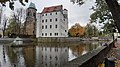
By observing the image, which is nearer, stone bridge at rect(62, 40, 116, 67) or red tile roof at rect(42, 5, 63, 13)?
stone bridge at rect(62, 40, 116, 67)

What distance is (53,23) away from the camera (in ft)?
299

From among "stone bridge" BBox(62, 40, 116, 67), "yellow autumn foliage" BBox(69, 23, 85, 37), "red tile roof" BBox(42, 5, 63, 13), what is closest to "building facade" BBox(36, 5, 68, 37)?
"red tile roof" BBox(42, 5, 63, 13)

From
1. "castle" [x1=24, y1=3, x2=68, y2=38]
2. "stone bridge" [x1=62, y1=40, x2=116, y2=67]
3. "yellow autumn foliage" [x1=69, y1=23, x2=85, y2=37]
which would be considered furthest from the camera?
"yellow autumn foliage" [x1=69, y1=23, x2=85, y2=37]

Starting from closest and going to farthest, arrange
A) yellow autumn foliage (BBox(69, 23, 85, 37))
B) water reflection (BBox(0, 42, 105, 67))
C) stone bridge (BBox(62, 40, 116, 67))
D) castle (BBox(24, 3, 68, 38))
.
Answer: stone bridge (BBox(62, 40, 116, 67)) < water reflection (BBox(0, 42, 105, 67)) < castle (BBox(24, 3, 68, 38)) < yellow autumn foliage (BBox(69, 23, 85, 37))

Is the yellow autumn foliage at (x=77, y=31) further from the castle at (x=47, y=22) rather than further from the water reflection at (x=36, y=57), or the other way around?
the water reflection at (x=36, y=57)

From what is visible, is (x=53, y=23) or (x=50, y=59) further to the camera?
(x=53, y=23)

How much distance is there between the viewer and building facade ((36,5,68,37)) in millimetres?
89025

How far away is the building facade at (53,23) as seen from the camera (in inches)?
3505

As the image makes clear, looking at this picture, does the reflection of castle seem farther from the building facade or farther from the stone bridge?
the building facade

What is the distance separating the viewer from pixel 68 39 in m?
78.4

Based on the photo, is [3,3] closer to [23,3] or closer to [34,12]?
[23,3]

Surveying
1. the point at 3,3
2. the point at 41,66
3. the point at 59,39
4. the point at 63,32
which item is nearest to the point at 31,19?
the point at 63,32

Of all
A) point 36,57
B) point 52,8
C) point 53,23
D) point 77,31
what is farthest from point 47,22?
point 36,57

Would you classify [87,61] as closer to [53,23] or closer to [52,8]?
[53,23]
